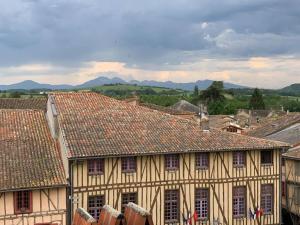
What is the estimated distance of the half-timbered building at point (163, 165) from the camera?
2730 cm

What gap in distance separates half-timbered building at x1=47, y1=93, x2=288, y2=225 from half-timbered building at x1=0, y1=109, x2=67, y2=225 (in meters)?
0.81

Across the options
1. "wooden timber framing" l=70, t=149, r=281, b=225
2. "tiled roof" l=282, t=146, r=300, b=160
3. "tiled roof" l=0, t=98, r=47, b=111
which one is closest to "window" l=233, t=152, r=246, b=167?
"wooden timber framing" l=70, t=149, r=281, b=225

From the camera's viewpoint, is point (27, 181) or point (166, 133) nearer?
point (27, 181)

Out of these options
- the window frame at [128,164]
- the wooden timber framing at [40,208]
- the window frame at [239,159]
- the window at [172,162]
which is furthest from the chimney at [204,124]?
the wooden timber framing at [40,208]

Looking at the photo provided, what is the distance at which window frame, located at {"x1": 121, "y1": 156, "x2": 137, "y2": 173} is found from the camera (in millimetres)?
27891

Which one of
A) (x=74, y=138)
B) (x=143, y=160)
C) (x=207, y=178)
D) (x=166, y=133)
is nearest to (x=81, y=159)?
(x=74, y=138)

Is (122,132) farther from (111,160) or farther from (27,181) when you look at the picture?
(27,181)

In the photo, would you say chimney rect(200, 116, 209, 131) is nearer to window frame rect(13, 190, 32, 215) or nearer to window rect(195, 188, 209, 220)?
window rect(195, 188, 209, 220)

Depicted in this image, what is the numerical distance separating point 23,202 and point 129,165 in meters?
6.35

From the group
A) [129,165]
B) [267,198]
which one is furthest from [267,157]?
[129,165]

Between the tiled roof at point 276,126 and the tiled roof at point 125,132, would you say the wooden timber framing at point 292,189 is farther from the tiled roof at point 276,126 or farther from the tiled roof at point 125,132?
the tiled roof at point 276,126

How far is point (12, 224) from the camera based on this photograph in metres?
25.5

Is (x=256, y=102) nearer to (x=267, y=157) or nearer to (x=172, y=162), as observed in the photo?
(x=267, y=157)

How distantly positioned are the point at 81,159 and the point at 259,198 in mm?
12208
